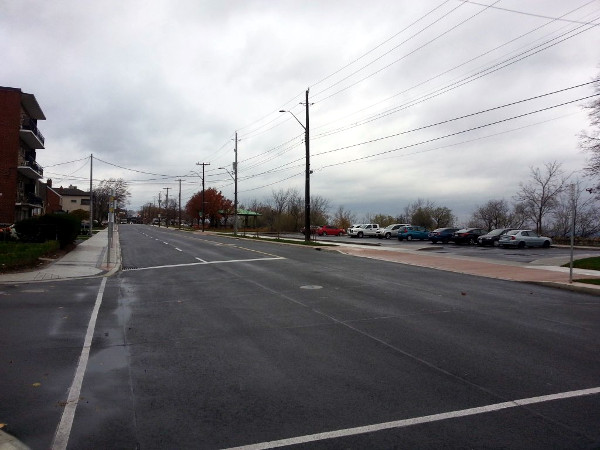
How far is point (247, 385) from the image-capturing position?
5121mm

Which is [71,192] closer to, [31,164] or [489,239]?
[31,164]

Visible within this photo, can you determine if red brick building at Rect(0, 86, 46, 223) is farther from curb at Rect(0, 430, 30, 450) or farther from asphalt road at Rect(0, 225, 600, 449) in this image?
curb at Rect(0, 430, 30, 450)

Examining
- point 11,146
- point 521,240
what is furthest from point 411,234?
point 11,146

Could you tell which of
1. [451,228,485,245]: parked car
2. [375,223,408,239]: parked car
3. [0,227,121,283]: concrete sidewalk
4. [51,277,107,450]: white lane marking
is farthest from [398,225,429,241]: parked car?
[51,277,107,450]: white lane marking

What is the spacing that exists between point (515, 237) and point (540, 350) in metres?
31.8

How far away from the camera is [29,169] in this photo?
1591 inches

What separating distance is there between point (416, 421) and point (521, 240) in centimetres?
3503

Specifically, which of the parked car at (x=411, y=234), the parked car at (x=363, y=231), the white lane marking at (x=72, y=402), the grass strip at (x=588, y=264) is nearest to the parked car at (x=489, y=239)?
the parked car at (x=411, y=234)

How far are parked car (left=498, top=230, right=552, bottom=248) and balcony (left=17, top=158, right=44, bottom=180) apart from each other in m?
40.7

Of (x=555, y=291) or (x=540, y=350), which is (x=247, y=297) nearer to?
(x=540, y=350)

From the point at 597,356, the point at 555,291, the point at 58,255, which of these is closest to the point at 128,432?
the point at 597,356

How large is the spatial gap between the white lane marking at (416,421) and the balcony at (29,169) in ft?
142

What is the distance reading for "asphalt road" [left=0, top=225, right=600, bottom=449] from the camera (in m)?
4.02

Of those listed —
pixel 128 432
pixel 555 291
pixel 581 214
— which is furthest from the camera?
pixel 581 214
